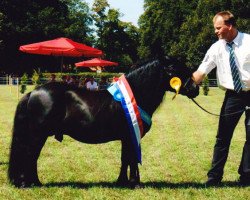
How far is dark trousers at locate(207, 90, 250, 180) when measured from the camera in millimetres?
6328

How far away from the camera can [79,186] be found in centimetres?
645

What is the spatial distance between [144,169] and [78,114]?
7.35 feet

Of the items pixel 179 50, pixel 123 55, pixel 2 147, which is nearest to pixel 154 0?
pixel 179 50

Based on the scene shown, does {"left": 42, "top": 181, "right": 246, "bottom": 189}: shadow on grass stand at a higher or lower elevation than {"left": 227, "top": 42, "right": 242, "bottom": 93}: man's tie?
lower

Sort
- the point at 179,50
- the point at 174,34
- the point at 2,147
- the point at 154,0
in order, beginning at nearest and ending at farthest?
the point at 2,147, the point at 179,50, the point at 174,34, the point at 154,0

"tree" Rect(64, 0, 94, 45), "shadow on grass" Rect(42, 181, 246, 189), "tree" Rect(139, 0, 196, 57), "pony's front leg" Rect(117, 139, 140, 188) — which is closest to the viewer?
"pony's front leg" Rect(117, 139, 140, 188)

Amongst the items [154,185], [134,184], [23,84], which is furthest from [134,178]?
[23,84]

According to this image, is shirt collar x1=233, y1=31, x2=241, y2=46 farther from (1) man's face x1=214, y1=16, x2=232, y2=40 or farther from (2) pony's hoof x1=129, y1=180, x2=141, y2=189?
(2) pony's hoof x1=129, y1=180, x2=141, y2=189

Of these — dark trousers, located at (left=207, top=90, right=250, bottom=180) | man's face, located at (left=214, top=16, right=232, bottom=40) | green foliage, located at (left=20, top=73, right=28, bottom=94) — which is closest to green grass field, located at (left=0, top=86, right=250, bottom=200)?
dark trousers, located at (left=207, top=90, right=250, bottom=180)

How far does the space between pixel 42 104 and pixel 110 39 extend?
74.3m

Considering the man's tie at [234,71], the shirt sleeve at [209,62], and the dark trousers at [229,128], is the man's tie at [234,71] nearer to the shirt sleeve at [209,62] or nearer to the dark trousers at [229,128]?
the dark trousers at [229,128]

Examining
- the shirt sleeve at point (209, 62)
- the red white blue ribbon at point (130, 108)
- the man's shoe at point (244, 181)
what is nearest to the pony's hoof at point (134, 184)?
the red white blue ribbon at point (130, 108)

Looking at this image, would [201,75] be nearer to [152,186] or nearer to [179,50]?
[152,186]

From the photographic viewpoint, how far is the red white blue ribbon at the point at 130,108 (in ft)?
20.3
